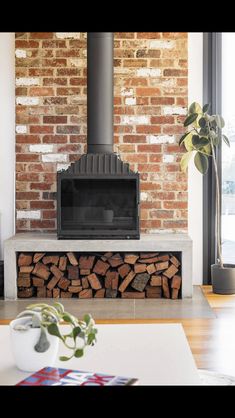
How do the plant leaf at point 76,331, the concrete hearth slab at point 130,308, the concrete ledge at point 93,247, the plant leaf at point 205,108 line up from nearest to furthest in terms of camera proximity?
the plant leaf at point 76,331, the concrete hearth slab at point 130,308, the concrete ledge at point 93,247, the plant leaf at point 205,108

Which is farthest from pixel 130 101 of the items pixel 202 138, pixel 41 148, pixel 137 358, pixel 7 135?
pixel 137 358

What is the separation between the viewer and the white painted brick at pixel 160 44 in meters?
5.07

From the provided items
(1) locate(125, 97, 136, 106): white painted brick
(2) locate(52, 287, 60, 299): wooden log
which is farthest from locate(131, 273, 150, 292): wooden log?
(1) locate(125, 97, 136, 106): white painted brick

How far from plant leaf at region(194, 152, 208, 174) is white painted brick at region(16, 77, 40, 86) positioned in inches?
60.1

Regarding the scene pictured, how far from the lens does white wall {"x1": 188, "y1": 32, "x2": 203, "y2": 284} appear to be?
5.11m

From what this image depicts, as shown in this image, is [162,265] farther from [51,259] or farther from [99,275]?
[51,259]

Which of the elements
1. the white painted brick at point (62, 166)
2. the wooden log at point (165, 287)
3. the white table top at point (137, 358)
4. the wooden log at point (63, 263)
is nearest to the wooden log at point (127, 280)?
the wooden log at point (165, 287)

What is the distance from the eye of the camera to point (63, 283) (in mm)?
4602

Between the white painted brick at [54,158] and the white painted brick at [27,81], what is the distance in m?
0.63

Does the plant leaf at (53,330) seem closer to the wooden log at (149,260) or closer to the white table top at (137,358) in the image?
the white table top at (137,358)

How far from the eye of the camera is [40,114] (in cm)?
508

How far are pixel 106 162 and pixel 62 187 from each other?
40 cm
